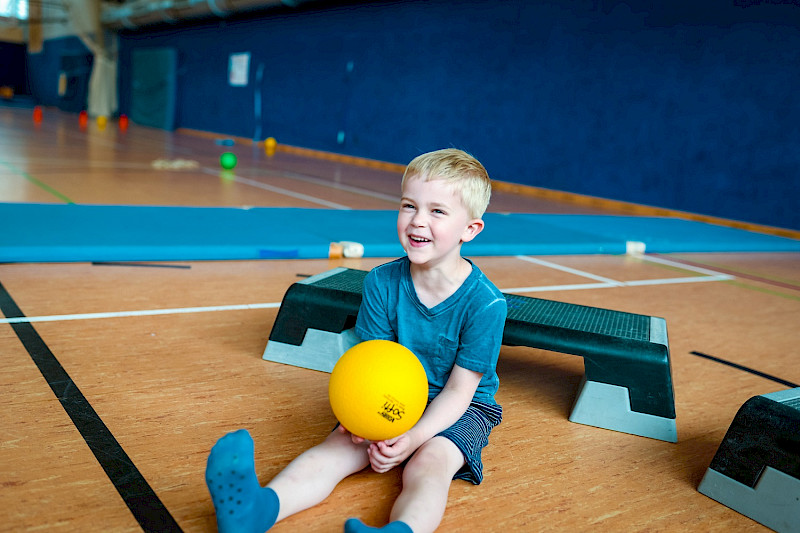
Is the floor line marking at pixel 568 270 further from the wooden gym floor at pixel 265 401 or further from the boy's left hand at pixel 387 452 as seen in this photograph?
the boy's left hand at pixel 387 452

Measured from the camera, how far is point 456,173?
4.79 ft

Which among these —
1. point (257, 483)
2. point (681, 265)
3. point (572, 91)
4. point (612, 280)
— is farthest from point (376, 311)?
point (572, 91)

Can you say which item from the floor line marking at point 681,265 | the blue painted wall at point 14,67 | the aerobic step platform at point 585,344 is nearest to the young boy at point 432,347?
the aerobic step platform at point 585,344

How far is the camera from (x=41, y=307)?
2324 mm

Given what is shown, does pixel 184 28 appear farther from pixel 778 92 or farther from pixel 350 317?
pixel 350 317

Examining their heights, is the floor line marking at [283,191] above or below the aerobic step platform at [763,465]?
below

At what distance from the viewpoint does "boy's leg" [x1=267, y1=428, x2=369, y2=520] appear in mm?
1257

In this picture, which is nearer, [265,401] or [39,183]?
[265,401]

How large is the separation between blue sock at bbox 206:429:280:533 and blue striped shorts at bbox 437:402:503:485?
47 centimetres

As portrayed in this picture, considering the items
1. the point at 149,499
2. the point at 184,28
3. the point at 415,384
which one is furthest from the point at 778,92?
the point at 184,28

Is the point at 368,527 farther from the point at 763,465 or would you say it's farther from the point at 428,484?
the point at 763,465

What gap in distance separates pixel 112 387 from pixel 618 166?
6.56 meters

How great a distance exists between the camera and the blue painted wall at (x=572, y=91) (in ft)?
20.6

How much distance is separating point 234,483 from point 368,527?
0.73ft
